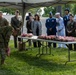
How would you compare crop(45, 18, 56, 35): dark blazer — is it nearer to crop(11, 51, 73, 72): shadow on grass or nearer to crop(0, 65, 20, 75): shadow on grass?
crop(11, 51, 73, 72): shadow on grass

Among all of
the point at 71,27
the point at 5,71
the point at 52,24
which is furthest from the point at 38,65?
the point at 52,24

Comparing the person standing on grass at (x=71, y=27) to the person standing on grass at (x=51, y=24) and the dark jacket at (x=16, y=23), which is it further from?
the dark jacket at (x=16, y=23)

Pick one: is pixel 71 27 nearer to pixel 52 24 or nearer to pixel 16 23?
pixel 52 24

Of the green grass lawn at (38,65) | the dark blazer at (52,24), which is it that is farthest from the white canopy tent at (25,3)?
the green grass lawn at (38,65)

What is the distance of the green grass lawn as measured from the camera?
8.95 meters

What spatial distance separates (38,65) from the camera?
1014 centimetres

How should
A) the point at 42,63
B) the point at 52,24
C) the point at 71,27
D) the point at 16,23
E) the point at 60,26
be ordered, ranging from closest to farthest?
the point at 42,63 < the point at 71,27 < the point at 52,24 < the point at 60,26 < the point at 16,23

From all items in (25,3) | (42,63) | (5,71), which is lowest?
(42,63)

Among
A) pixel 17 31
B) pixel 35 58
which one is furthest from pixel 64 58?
pixel 17 31

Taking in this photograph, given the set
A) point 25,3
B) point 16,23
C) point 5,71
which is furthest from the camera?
point 25,3

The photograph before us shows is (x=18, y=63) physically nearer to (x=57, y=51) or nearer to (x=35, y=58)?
(x=35, y=58)

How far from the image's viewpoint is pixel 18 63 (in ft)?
34.2

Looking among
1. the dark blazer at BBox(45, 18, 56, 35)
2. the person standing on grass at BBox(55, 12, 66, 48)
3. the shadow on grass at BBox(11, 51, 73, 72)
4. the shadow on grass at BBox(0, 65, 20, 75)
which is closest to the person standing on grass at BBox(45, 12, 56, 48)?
the dark blazer at BBox(45, 18, 56, 35)

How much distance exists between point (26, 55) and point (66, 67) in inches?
122
